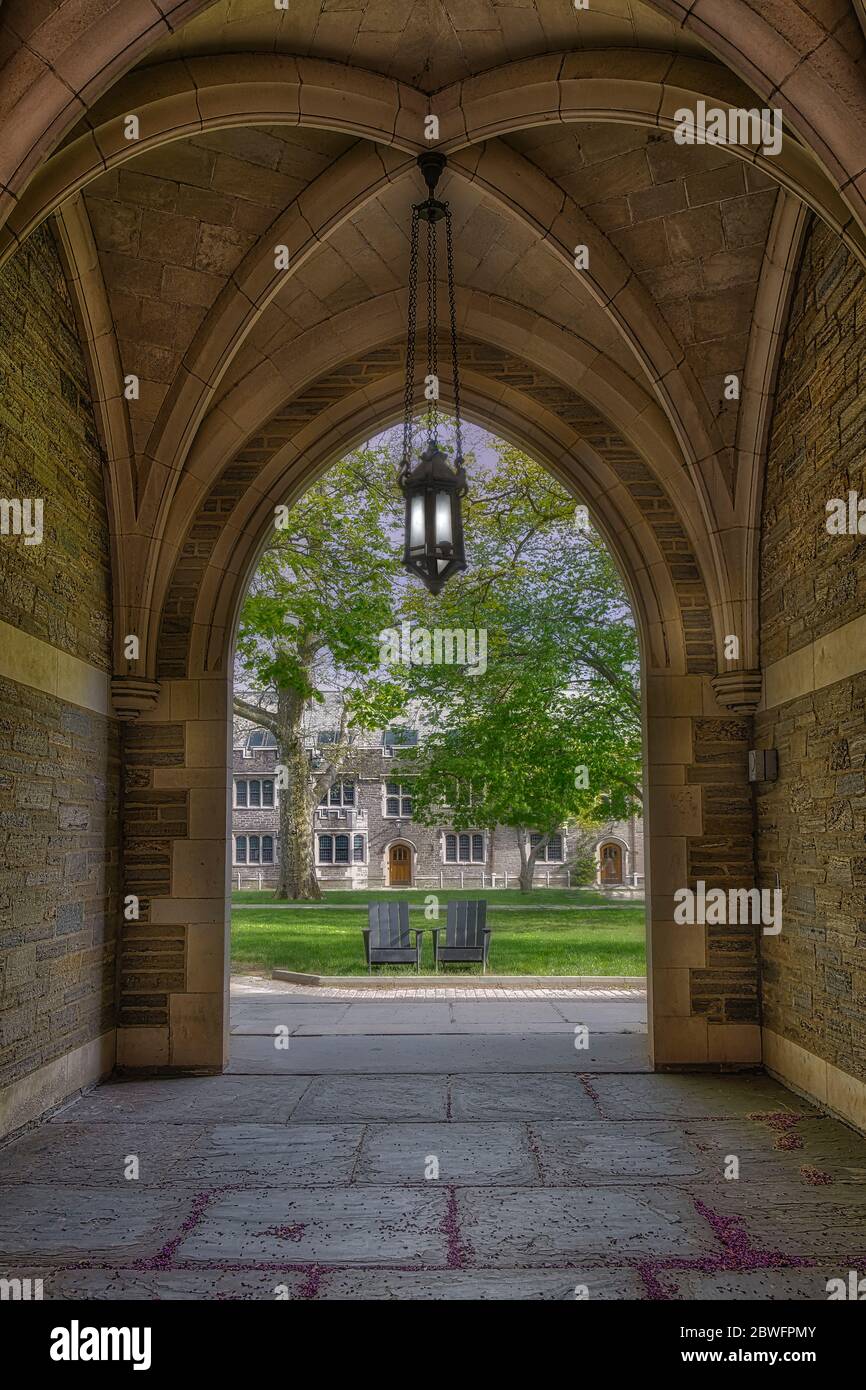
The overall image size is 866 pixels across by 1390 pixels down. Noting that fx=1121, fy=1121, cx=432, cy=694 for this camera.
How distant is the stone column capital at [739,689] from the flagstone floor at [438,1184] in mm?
2159

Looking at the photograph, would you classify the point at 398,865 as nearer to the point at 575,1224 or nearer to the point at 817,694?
the point at 817,694

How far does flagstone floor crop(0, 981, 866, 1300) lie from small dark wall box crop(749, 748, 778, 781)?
1.72 m

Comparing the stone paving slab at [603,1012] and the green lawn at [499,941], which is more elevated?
the stone paving slab at [603,1012]

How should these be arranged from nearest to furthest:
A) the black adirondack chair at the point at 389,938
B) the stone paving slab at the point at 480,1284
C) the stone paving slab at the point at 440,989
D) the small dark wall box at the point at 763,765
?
the stone paving slab at the point at 480,1284 < the small dark wall box at the point at 763,765 < the stone paving slab at the point at 440,989 < the black adirondack chair at the point at 389,938

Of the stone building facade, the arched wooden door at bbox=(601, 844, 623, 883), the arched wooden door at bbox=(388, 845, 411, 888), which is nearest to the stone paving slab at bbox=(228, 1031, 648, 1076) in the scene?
the stone building facade

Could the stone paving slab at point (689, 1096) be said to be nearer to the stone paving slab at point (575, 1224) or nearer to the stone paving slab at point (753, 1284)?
the stone paving slab at point (575, 1224)

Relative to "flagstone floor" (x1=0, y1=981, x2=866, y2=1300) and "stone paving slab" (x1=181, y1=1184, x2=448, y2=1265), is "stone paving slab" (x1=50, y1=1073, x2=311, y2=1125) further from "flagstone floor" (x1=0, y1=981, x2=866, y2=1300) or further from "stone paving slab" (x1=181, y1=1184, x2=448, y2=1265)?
"stone paving slab" (x1=181, y1=1184, x2=448, y2=1265)

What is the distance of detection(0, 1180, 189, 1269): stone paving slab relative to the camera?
3711 millimetres

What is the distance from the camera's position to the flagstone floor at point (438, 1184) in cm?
349

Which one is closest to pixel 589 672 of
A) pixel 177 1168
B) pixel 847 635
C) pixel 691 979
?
pixel 691 979

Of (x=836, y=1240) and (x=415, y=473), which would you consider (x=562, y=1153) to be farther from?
(x=415, y=473)

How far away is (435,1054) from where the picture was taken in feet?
23.2

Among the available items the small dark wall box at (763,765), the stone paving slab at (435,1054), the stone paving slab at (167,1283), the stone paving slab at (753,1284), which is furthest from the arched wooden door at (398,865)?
the stone paving slab at (753,1284)

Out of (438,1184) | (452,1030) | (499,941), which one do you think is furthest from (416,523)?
(499,941)
